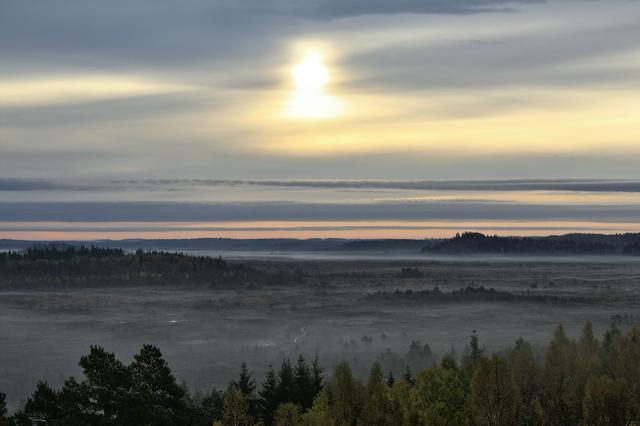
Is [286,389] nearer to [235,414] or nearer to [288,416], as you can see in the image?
[288,416]

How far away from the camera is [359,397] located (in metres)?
109

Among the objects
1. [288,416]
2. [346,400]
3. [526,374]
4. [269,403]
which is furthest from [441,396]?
[526,374]

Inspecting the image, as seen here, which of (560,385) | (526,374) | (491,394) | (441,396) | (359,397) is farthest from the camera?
(526,374)

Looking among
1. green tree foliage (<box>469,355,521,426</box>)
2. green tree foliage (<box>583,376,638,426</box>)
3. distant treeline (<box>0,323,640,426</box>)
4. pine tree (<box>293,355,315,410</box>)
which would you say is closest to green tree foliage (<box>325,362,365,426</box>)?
distant treeline (<box>0,323,640,426</box>)

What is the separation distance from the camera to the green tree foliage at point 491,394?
109 meters

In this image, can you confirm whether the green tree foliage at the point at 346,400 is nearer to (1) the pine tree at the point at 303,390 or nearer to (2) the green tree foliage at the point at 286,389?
(1) the pine tree at the point at 303,390

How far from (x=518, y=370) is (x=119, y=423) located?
100703 millimetres

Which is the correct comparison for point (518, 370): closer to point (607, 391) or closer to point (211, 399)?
point (607, 391)

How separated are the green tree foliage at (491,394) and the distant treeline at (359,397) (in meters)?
0.12

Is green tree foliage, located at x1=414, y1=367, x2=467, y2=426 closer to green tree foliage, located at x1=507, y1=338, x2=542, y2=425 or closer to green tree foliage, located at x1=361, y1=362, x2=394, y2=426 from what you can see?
green tree foliage, located at x1=361, y1=362, x2=394, y2=426

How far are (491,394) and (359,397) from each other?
15.4 metres

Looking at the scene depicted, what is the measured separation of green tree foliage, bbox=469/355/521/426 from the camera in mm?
109000

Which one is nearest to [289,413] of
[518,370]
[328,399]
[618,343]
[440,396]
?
[328,399]

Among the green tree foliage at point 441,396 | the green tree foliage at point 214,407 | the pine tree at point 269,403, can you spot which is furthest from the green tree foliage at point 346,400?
the green tree foliage at point 214,407
